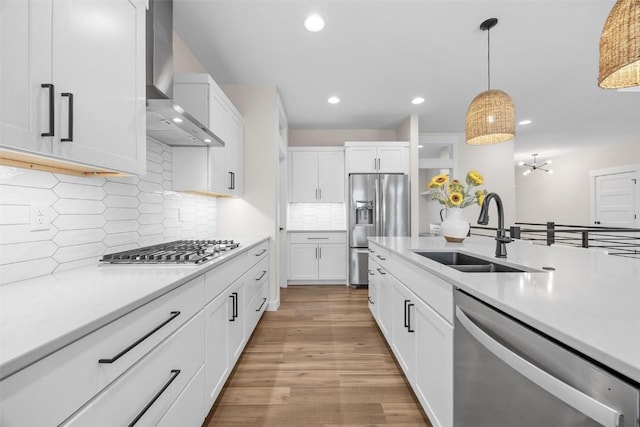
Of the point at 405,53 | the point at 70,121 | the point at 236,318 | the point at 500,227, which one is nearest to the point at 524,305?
the point at 500,227

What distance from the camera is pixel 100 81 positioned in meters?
1.07

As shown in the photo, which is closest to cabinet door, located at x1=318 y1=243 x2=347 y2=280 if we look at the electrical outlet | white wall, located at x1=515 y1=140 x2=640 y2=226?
the electrical outlet

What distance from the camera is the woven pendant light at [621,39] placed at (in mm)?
1050

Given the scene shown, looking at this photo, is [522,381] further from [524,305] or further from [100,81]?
[100,81]

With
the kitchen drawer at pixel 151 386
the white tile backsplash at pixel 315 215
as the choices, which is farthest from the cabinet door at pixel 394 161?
the kitchen drawer at pixel 151 386

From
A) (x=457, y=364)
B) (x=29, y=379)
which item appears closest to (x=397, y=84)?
(x=457, y=364)

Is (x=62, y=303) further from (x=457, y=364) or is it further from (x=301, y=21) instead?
(x=301, y=21)

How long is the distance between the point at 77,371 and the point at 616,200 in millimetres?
9434

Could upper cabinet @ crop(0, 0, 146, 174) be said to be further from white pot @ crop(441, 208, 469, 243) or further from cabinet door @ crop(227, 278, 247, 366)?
white pot @ crop(441, 208, 469, 243)

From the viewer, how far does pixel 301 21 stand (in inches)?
89.4

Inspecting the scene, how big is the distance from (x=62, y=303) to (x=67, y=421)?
0.34m

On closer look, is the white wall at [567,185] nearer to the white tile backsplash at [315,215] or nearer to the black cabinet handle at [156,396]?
the white tile backsplash at [315,215]

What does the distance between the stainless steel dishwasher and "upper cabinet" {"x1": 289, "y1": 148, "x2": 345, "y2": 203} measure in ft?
12.5

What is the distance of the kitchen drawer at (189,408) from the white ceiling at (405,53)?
245 cm
